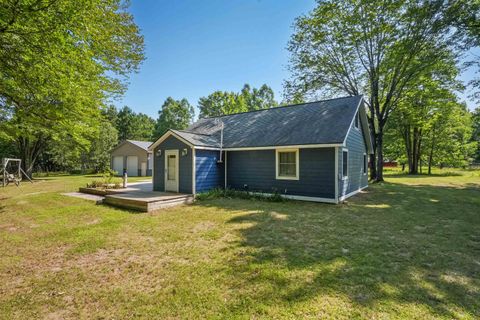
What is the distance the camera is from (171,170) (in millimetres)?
10883

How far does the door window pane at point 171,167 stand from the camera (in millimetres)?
10770

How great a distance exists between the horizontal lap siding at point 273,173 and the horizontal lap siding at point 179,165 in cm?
221

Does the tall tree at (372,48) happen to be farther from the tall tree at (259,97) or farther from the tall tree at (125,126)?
the tall tree at (125,126)

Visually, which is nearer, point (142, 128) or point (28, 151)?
point (28, 151)

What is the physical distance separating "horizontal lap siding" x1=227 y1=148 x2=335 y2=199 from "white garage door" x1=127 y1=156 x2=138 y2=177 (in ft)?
56.6

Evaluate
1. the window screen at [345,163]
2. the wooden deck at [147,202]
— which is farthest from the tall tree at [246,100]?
the wooden deck at [147,202]

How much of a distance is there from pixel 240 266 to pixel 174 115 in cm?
4190

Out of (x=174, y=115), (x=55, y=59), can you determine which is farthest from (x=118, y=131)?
(x=55, y=59)

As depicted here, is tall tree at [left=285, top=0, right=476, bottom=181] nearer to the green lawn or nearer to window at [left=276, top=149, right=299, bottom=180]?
window at [left=276, top=149, right=299, bottom=180]

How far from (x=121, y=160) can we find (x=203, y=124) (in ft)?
52.5

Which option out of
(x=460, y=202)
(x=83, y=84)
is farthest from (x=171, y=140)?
(x=460, y=202)

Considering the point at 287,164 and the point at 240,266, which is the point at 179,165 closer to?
the point at 287,164

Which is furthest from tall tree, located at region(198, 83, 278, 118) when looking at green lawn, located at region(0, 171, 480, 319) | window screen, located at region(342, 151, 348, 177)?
green lawn, located at region(0, 171, 480, 319)

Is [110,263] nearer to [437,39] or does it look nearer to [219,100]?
[437,39]
